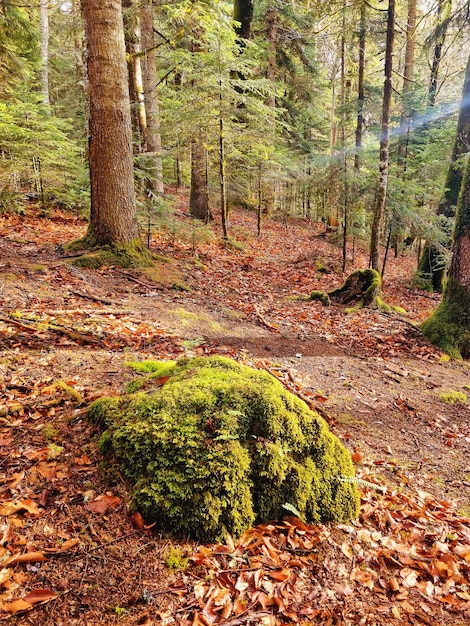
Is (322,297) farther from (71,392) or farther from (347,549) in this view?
(347,549)

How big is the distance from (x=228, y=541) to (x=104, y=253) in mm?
6295

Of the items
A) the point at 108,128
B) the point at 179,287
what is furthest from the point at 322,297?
the point at 108,128

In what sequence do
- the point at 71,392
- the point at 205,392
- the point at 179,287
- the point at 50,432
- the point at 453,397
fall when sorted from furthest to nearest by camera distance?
the point at 179,287
the point at 453,397
the point at 71,392
the point at 50,432
the point at 205,392

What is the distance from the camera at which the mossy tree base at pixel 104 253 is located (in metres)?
7.11

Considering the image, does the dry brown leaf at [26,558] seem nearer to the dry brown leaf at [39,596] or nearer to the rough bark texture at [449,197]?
the dry brown leaf at [39,596]

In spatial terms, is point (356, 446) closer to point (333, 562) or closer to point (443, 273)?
point (333, 562)

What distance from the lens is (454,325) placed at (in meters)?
6.92

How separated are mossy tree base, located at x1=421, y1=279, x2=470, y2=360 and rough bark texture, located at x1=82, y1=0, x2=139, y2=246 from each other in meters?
6.30

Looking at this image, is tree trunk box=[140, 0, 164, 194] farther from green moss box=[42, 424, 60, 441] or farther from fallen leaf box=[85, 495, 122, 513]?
fallen leaf box=[85, 495, 122, 513]

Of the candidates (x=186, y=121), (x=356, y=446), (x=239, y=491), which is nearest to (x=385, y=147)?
(x=186, y=121)

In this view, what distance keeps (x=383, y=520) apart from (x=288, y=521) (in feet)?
2.64

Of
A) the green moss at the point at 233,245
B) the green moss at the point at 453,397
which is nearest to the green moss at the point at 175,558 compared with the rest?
the green moss at the point at 453,397

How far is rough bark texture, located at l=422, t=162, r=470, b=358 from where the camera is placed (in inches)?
267

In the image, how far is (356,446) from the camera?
3.64 m
